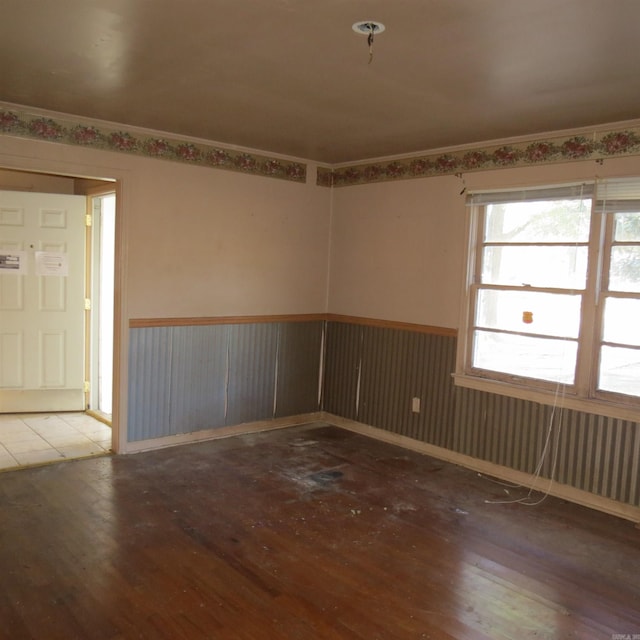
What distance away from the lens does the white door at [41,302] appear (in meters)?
5.26

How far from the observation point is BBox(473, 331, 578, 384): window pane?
403 cm

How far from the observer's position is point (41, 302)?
17.8 feet

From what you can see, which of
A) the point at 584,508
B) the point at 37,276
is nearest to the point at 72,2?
the point at 37,276

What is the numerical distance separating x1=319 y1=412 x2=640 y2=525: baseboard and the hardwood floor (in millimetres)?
93

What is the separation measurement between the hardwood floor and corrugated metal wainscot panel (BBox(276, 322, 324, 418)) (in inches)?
45.4

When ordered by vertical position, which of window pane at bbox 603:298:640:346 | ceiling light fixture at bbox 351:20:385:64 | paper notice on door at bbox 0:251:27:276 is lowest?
window pane at bbox 603:298:640:346

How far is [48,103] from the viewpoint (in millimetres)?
3803

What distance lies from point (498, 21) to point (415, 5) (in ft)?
1.21

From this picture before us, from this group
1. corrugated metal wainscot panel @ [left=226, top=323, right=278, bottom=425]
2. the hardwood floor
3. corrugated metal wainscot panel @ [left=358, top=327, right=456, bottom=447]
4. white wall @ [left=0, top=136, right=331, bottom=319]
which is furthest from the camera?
corrugated metal wainscot panel @ [left=226, top=323, right=278, bottom=425]

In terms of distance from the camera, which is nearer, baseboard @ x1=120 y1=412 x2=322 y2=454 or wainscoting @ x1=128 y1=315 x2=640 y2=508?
wainscoting @ x1=128 y1=315 x2=640 y2=508

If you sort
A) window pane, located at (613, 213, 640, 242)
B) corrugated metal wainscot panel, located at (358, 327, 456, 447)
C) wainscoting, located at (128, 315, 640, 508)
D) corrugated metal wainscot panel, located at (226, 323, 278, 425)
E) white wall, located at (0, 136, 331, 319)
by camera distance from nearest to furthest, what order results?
1. window pane, located at (613, 213, 640, 242)
2. wainscoting, located at (128, 315, 640, 508)
3. white wall, located at (0, 136, 331, 319)
4. corrugated metal wainscot panel, located at (358, 327, 456, 447)
5. corrugated metal wainscot panel, located at (226, 323, 278, 425)

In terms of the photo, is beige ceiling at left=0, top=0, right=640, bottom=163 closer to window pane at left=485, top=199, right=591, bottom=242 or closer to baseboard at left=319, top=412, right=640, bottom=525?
window pane at left=485, top=199, right=591, bottom=242

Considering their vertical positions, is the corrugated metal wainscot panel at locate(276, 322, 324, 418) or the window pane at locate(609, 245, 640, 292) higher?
the window pane at locate(609, 245, 640, 292)

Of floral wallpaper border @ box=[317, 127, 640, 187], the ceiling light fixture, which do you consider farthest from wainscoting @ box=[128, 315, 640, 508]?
the ceiling light fixture
